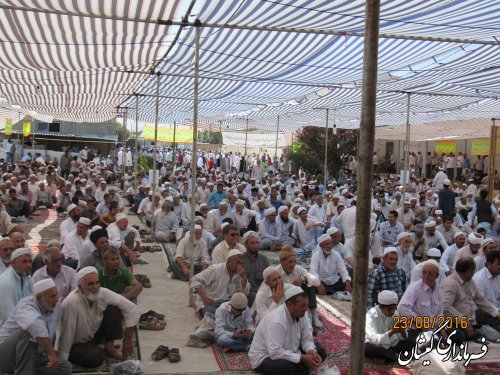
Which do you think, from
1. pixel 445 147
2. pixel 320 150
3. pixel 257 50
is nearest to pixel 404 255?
pixel 257 50

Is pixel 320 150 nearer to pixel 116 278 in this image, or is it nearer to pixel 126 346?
pixel 116 278

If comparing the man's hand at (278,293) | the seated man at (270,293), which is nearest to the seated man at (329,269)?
the seated man at (270,293)

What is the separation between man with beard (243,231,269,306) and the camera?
6.09 m

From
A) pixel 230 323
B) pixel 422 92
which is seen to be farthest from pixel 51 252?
pixel 422 92

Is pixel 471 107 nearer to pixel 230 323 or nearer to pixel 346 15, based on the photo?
pixel 346 15

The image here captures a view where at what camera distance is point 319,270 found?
7.05 meters

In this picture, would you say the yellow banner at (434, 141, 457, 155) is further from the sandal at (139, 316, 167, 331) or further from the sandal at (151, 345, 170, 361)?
the sandal at (151, 345, 170, 361)

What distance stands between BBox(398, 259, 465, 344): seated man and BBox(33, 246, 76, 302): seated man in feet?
9.78

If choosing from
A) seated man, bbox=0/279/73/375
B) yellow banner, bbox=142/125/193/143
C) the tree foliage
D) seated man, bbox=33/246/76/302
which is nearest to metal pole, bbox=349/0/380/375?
seated man, bbox=0/279/73/375

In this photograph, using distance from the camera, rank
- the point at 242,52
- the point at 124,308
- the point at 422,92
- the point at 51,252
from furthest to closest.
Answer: the point at 422,92 → the point at 242,52 → the point at 51,252 → the point at 124,308

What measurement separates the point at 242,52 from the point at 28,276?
3766mm

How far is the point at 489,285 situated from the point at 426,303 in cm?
106

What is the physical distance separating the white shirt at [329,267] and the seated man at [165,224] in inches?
154

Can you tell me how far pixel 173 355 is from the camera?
4789 millimetres
